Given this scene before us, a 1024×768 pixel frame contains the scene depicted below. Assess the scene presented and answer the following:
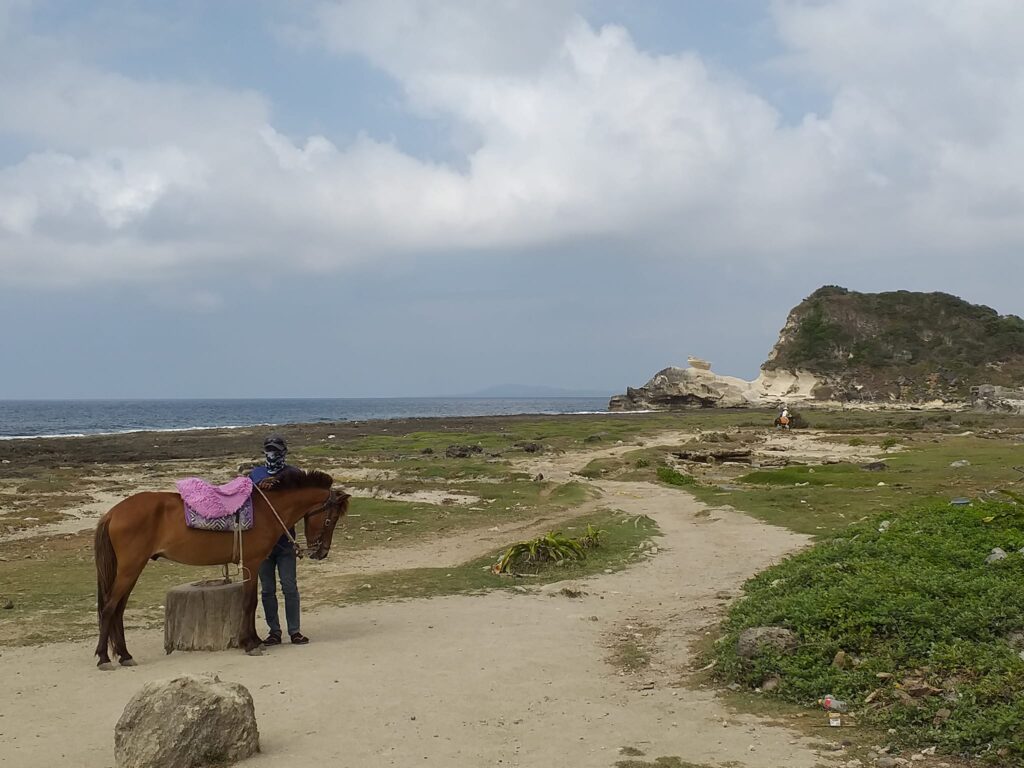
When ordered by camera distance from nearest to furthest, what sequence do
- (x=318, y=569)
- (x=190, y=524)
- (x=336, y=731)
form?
(x=336, y=731)
(x=190, y=524)
(x=318, y=569)

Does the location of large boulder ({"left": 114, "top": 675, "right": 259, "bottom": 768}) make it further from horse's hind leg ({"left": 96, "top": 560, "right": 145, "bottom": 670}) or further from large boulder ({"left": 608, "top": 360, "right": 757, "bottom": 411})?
large boulder ({"left": 608, "top": 360, "right": 757, "bottom": 411})

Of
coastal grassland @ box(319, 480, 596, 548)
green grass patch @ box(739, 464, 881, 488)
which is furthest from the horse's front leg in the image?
green grass patch @ box(739, 464, 881, 488)

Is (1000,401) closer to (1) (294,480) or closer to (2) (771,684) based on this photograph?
(2) (771,684)

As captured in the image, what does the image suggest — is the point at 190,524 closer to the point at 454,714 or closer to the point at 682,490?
the point at 454,714

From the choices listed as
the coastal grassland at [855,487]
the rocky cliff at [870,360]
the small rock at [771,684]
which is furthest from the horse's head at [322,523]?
the rocky cliff at [870,360]

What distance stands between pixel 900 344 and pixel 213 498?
124 metres

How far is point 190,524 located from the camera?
984 centimetres

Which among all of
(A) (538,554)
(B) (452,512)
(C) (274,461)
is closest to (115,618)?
(C) (274,461)

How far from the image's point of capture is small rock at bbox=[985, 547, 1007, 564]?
9938 millimetres

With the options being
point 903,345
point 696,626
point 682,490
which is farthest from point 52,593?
point 903,345

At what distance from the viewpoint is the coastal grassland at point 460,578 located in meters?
13.4

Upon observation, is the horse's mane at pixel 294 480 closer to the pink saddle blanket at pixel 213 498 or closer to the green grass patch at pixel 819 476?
the pink saddle blanket at pixel 213 498

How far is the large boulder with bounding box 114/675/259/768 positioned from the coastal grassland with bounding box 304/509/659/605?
6.52m

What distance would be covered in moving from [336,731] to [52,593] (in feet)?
29.5
